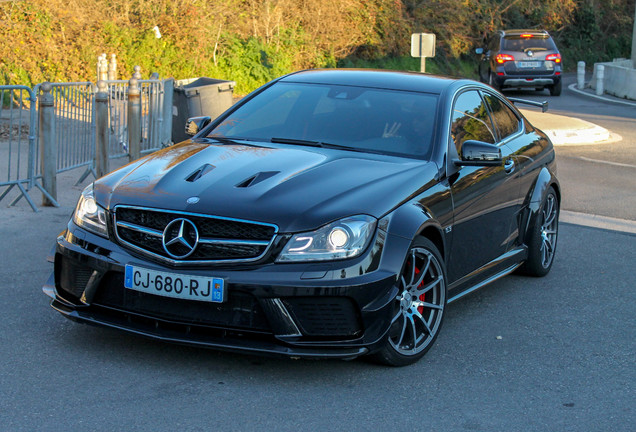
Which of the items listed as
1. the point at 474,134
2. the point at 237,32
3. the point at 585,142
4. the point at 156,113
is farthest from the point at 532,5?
the point at 474,134

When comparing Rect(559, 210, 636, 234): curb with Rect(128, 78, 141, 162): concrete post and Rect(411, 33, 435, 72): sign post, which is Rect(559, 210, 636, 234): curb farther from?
Rect(411, 33, 435, 72): sign post

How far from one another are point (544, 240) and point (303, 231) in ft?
10.7

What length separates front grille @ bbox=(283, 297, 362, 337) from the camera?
4.48 m

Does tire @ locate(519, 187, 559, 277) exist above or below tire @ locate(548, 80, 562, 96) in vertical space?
below

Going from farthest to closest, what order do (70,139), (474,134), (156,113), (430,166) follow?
1. (156,113)
2. (70,139)
3. (474,134)
4. (430,166)

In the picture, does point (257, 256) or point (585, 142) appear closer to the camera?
point (257, 256)

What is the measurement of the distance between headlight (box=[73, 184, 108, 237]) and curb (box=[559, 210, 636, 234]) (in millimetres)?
5813

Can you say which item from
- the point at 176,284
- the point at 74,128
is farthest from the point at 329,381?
the point at 74,128

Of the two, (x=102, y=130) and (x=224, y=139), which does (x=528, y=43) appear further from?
(x=224, y=139)

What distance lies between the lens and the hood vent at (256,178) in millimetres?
4867

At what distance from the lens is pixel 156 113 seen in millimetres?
12234

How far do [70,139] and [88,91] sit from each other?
62cm

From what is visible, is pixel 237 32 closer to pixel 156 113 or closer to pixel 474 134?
pixel 156 113

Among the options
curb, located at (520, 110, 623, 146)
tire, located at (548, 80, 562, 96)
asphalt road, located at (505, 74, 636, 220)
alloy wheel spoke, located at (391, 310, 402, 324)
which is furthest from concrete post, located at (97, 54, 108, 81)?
tire, located at (548, 80, 562, 96)
